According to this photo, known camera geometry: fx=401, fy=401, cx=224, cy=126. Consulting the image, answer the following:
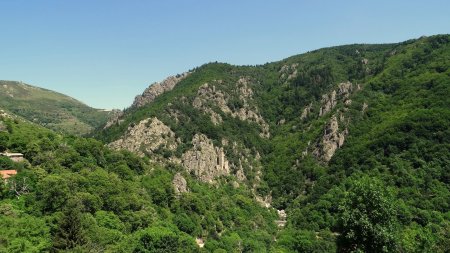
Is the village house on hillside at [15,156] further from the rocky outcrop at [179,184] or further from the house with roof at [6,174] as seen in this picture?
the rocky outcrop at [179,184]

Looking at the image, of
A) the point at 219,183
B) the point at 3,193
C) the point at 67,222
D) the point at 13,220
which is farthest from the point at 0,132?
the point at 219,183

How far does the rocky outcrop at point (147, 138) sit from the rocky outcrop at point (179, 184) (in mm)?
33601

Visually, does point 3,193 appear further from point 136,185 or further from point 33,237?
point 136,185

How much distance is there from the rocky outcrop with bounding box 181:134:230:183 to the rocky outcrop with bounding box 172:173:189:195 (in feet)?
97.0

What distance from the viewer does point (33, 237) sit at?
69.5 metres

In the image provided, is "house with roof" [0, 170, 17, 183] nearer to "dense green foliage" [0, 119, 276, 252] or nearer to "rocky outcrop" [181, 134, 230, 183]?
"dense green foliage" [0, 119, 276, 252]

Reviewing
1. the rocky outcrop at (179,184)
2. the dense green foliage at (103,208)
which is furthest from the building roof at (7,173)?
the rocky outcrop at (179,184)

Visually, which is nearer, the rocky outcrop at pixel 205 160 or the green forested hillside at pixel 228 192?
the green forested hillside at pixel 228 192

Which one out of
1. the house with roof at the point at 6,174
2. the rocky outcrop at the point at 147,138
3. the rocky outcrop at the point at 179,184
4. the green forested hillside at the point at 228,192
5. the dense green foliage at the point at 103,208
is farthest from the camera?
A: the rocky outcrop at the point at 147,138

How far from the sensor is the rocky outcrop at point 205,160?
18048cm

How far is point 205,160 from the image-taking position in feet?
609

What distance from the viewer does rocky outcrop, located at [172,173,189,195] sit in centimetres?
14268

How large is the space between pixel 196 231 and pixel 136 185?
2301cm

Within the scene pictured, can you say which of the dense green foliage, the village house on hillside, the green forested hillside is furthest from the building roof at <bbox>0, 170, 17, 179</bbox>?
the village house on hillside
